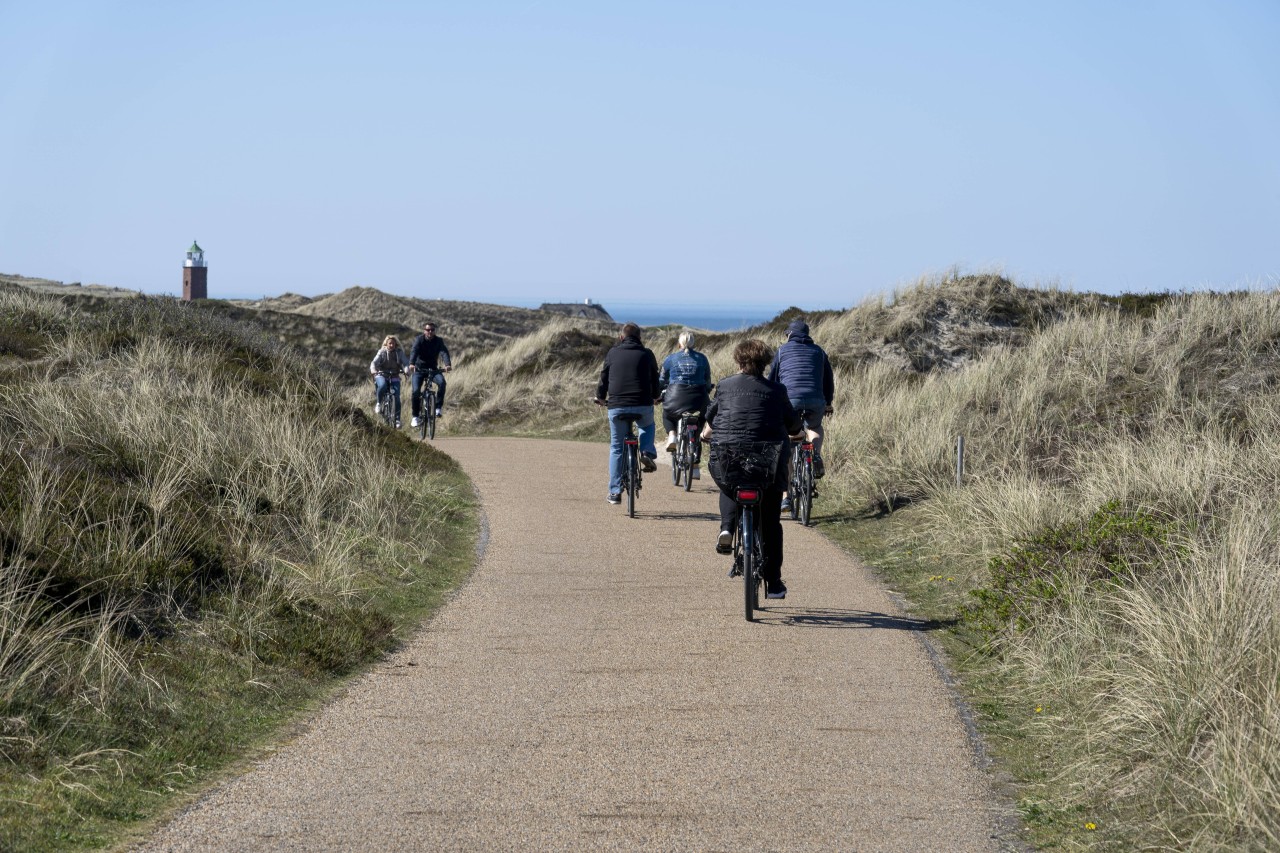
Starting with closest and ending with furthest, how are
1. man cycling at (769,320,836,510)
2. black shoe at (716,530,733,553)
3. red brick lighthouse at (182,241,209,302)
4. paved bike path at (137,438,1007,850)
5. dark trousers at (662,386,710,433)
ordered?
paved bike path at (137,438,1007,850) < black shoe at (716,530,733,553) < man cycling at (769,320,836,510) < dark trousers at (662,386,710,433) < red brick lighthouse at (182,241,209,302)

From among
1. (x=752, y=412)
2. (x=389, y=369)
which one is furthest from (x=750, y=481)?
(x=389, y=369)

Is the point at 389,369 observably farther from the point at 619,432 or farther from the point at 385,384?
the point at 619,432

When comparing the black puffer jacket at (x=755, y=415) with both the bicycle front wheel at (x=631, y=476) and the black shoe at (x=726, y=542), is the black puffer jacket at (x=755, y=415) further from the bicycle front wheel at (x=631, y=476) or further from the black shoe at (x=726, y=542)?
the bicycle front wheel at (x=631, y=476)

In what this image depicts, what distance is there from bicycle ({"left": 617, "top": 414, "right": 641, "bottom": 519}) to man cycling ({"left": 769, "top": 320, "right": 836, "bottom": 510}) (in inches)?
68.1

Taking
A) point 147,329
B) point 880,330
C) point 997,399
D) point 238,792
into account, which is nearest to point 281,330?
point 880,330

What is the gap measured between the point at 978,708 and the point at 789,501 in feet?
25.8

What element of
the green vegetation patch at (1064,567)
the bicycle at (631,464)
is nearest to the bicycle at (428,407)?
the bicycle at (631,464)

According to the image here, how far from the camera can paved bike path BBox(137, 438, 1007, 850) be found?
517 cm

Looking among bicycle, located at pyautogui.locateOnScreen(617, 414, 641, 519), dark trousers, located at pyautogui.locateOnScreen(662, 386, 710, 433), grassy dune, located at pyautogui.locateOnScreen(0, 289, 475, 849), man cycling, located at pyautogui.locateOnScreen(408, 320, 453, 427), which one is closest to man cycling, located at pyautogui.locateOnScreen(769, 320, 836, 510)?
dark trousers, located at pyautogui.locateOnScreen(662, 386, 710, 433)

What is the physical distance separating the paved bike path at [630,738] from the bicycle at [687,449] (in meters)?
5.71

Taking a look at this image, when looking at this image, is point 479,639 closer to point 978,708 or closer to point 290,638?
point 290,638

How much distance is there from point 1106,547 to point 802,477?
5506 mm

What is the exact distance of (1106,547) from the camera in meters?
9.04

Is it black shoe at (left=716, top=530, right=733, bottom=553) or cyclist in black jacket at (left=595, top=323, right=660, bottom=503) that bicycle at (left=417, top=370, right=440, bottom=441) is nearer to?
cyclist in black jacket at (left=595, top=323, right=660, bottom=503)
